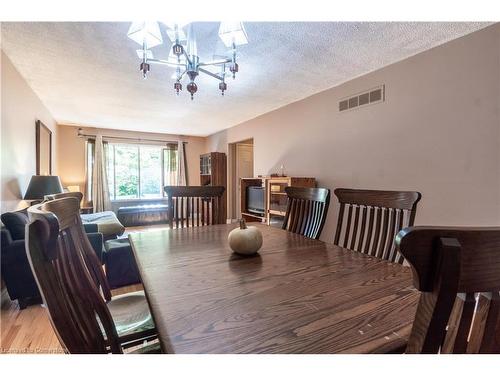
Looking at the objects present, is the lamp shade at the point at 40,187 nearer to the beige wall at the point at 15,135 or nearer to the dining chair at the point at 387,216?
the beige wall at the point at 15,135

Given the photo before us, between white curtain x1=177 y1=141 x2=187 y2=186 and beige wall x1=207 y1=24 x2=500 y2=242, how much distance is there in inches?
169

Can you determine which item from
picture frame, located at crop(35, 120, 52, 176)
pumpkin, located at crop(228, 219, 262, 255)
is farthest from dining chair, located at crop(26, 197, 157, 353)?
picture frame, located at crop(35, 120, 52, 176)

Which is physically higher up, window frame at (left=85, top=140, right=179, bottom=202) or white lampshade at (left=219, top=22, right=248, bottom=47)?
white lampshade at (left=219, top=22, right=248, bottom=47)

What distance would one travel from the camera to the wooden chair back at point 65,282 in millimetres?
522

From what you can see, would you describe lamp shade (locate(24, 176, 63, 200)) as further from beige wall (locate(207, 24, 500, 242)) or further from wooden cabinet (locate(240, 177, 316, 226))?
beige wall (locate(207, 24, 500, 242))

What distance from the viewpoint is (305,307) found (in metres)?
0.72

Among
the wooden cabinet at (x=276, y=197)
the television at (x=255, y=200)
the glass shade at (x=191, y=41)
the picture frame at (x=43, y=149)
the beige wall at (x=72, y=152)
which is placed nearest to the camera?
the glass shade at (x=191, y=41)

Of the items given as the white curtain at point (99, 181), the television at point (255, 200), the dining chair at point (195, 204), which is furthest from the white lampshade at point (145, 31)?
the white curtain at point (99, 181)

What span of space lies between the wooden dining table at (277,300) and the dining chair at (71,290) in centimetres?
16

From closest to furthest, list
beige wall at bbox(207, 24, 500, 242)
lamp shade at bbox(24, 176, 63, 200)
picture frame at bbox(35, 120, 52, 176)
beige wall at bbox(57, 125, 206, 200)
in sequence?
beige wall at bbox(207, 24, 500, 242) < lamp shade at bbox(24, 176, 63, 200) < picture frame at bbox(35, 120, 52, 176) < beige wall at bbox(57, 125, 206, 200)

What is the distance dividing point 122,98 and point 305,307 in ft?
13.4

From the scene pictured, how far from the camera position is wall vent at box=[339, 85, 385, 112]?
281 centimetres
